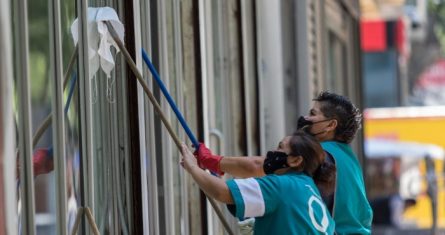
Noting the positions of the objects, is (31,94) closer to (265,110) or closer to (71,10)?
(71,10)

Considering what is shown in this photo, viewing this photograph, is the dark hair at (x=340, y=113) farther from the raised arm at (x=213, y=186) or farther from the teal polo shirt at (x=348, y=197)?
the raised arm at (x=213, y=186)

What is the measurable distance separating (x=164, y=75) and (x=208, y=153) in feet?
2.93

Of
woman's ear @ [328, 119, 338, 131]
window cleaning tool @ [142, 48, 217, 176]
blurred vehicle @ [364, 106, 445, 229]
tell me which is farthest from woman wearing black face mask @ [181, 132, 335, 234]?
blurred vehicle @ [364, 106, 445, 229]

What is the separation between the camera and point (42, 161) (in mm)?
4441

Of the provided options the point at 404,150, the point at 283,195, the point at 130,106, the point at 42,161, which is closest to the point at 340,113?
A: the point at 130,106

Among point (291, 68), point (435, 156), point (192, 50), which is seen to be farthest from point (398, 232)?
point (192, 50)

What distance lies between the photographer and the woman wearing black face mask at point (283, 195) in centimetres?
423

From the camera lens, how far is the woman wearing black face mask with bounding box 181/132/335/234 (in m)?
4.23

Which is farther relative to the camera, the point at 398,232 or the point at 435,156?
the point at 435,156

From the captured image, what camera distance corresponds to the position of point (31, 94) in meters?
4.28

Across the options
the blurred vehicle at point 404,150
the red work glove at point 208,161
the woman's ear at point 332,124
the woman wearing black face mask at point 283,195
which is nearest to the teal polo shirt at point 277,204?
the woman wearing black face mask at point 283,195

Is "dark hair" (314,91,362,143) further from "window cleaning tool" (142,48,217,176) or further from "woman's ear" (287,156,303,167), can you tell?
"woman's ear" (287,156,303,167)

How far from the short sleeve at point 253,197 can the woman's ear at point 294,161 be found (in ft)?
0.67

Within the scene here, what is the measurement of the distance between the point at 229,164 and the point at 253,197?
2.61 feet
